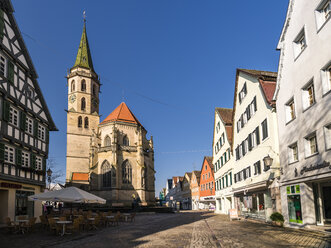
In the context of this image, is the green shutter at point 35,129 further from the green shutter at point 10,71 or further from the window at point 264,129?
the window at point 264,129

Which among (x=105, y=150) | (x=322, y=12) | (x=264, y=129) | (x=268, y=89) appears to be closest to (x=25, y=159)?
(x=264, y=129)

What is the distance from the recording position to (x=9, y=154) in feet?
64.9

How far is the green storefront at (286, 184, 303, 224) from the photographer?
1468cm

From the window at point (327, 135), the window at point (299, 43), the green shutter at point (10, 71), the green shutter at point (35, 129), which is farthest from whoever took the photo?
the green shutter at point (35, 129)

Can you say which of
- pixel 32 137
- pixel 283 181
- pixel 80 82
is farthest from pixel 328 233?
pixel 80 82

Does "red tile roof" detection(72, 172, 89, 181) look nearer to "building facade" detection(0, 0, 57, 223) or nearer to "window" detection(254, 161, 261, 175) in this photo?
"building facade" detection(0, 0, 57, 223)

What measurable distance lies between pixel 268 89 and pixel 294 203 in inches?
294

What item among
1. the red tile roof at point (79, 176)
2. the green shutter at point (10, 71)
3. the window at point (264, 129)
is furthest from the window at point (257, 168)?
the red tile roof at point (79, 176)

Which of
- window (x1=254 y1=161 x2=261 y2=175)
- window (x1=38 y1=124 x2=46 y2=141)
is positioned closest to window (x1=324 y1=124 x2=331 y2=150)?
window (x1=254 y1=161 x2=261 y2=175)

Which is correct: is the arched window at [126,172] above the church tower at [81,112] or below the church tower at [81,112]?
below

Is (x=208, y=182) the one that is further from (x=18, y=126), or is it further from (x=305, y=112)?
(x=305, y=112)

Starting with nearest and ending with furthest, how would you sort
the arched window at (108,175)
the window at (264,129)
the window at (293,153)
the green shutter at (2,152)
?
the window at (293,153) → the green shutter at (2,152) → the window at (264,129) → the arched window at (108,175)

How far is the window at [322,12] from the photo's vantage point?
1257 cm

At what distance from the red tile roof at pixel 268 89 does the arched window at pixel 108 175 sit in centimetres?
3144
